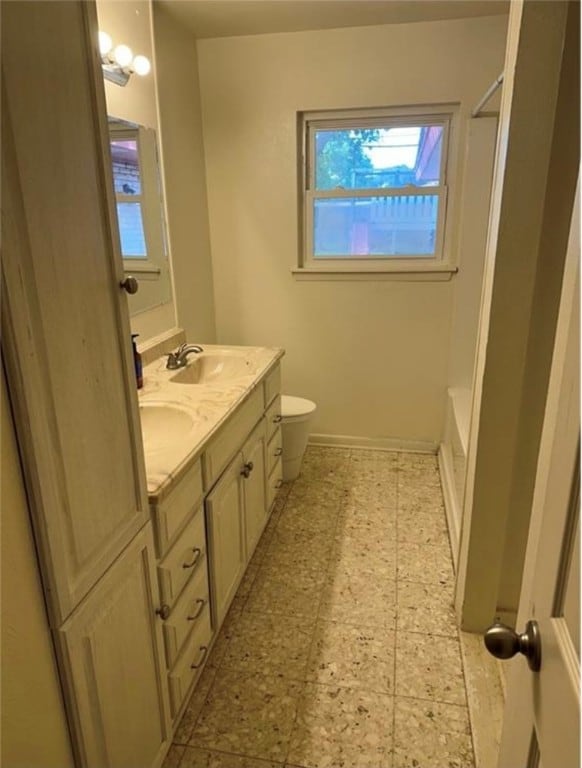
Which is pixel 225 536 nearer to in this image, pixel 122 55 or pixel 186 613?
pixel 186 613

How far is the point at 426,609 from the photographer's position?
Result: 207 cm

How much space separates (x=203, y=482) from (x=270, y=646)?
2.44 feet

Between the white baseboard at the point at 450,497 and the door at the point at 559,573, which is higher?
the door at the point at 559,573

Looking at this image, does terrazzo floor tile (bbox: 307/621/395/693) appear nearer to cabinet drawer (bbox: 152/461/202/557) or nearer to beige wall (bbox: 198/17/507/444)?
cabinet drawer (bbox: 152/461/202/557)

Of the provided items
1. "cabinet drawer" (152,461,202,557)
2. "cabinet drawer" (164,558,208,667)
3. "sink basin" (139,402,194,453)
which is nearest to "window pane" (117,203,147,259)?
"sink basin" (139,402,194,453)

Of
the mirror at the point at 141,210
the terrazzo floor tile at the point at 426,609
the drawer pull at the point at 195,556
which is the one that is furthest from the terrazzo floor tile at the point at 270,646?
the mirror at the point at 141,210

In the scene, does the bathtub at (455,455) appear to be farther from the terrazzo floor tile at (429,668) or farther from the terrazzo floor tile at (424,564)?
the terrazzo floor tile at (429,668)

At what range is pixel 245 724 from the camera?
63.0 inches

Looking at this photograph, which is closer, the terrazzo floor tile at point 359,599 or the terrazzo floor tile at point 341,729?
the terrazzo floor tile at point 341,729

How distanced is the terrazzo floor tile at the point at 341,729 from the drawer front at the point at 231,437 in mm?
791

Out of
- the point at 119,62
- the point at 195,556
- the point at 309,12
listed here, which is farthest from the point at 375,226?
the point at 195,556

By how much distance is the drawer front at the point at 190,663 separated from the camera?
148cm

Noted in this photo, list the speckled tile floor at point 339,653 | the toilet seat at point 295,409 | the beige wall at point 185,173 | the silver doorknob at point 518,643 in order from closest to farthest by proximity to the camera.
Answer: the silver doorknob at point 518,643, the speckled tile floor at point 339,653, the beige wall at point 185,173, the toilet seat at point 295,409

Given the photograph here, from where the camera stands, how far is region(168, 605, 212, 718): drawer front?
1.48 m
